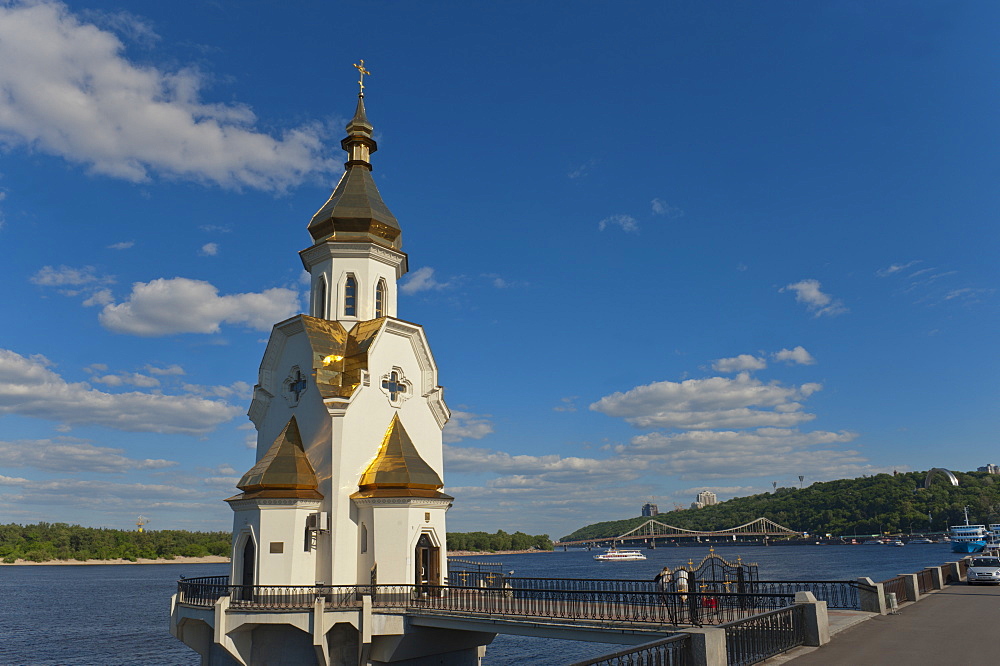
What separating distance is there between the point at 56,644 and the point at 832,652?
46.2 meters

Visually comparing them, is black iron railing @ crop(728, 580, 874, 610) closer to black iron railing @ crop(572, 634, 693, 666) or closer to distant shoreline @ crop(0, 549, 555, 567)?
black iron railing @ crop(572, 634, 693, 666)

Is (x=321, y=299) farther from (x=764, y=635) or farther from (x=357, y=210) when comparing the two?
(x=764, y=635)

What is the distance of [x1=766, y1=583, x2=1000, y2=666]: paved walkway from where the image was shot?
11688 mm

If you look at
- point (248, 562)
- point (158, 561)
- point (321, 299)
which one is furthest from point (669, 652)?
point (158, 561)

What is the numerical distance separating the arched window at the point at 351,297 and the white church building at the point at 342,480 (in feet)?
0.18

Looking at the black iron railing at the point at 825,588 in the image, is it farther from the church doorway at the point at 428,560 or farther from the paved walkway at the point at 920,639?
the church doorway at the point at 428,560

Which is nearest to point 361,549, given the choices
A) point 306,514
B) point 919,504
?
point 306,514

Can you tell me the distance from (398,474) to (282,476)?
3.63m

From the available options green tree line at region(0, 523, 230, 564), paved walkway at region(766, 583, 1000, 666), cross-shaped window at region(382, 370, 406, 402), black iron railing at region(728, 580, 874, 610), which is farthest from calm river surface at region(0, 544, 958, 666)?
green tree line at region(0, 523, 230, 564)

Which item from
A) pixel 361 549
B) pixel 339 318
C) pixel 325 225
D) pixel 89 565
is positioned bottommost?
pixel 89 565

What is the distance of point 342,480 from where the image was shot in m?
22.8

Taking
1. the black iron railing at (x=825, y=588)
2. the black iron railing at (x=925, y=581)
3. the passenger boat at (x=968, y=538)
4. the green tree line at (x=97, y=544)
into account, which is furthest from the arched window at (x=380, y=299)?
the green tree line at (x=97, y=544)

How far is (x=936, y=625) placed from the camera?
15375 mm

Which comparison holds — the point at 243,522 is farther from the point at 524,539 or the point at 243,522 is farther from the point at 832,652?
the point at 524,539
